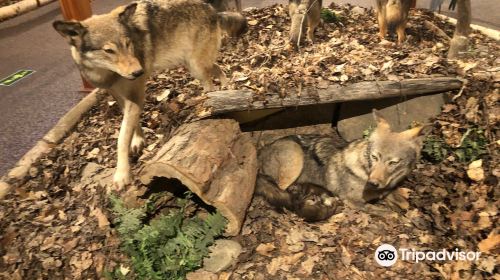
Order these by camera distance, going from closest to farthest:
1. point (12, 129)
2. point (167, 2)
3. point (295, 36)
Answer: point (167, 2)
point (12, 129)
point (295, 36)

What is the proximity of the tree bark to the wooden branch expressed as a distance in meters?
0.96

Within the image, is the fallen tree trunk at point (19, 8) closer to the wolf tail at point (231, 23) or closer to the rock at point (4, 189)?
the rock at point (4, 189)

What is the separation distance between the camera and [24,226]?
3418mm

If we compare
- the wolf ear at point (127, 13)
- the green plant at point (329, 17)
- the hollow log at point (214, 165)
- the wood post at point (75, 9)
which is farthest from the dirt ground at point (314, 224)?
Answer: the green plant at point (329, 17)

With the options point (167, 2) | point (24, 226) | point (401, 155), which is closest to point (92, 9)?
point (167, 2)

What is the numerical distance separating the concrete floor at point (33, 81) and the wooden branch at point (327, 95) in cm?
216

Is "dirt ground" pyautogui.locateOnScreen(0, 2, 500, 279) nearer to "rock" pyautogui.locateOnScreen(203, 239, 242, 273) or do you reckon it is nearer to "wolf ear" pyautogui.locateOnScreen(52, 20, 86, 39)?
"rock" pyautogui.locateOnScreen(203, 239, 242, 273)

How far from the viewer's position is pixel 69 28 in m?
2.92

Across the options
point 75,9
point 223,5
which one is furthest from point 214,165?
point 223,5

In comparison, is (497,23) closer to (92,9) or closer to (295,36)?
(295,36)

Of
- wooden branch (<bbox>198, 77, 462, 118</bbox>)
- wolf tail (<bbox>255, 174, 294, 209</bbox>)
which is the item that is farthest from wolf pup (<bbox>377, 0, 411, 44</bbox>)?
wolf tail (<bbox>255, 174, 294, 209</bbox>)

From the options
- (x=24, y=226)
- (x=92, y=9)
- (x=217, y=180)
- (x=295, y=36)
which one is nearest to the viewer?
(x=217, y=180)

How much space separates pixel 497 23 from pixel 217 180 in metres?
5.18

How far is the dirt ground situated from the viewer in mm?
3125
